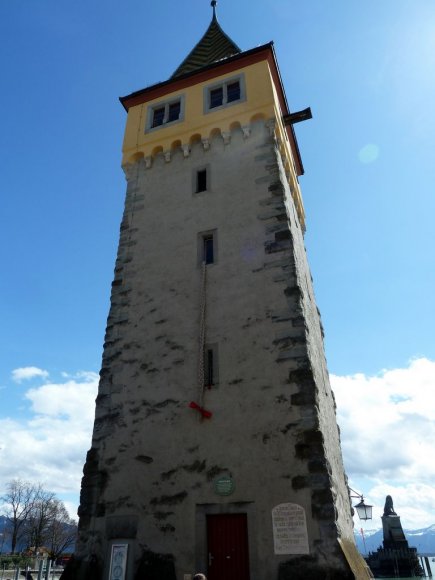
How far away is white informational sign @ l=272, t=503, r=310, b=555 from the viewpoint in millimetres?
7633

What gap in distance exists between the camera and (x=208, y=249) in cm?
1193

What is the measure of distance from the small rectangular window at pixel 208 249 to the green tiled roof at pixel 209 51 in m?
8.26

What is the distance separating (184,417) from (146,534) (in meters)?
2.29

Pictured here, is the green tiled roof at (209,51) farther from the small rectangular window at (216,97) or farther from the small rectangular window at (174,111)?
the small rectangular window at (216,97)

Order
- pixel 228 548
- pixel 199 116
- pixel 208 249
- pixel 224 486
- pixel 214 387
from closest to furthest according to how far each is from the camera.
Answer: pixel 228 548
pixel 224 486
pixel 214 387
pixel 208 249
pixel 199 116

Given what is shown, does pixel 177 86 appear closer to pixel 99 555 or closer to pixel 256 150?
pixel 256 150

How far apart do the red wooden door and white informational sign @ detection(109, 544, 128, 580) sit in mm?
1570

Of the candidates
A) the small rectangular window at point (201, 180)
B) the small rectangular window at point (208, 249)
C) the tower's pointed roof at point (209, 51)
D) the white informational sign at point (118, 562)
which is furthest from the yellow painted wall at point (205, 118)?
the white informational sign at point (118, 562)

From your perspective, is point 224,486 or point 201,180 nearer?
point 224,486

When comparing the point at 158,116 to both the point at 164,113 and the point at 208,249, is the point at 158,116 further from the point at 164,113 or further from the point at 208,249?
the point at 208,249

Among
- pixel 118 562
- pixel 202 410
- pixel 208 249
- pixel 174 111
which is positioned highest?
pixel 174 111

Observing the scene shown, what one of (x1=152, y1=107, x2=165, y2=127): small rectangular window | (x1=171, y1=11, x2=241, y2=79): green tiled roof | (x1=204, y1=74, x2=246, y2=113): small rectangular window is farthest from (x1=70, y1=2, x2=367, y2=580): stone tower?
(x1=171, y1=11, x2=241, y2=79): green tiled roof

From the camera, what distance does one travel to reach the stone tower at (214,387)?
319 inches

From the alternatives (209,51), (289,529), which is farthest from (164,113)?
(289,529)
